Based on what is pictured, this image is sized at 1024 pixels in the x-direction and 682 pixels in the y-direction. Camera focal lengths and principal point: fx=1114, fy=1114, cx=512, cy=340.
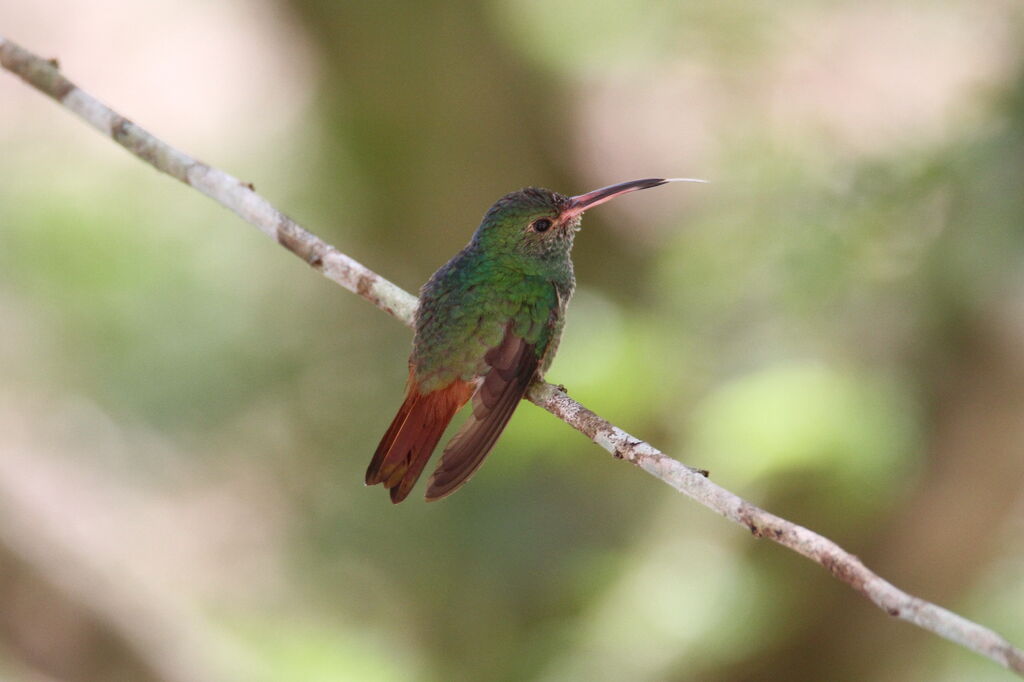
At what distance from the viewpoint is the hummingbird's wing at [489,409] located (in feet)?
9.77

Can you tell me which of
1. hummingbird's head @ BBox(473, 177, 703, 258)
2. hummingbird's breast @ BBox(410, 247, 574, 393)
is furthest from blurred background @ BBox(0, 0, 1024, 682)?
hummingbird's breast @ BBox(410, 247, 574, 393)

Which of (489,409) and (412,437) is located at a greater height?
(489,409)

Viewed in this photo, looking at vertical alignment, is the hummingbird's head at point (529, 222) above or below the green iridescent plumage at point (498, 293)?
above

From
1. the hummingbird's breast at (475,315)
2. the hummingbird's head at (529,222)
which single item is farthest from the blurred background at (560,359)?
the hummingbird's breast at (475,315)

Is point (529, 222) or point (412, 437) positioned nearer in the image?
point (412, 437)

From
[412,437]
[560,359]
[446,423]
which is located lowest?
[412,437]

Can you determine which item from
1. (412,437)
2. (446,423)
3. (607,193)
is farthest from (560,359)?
(412,437)

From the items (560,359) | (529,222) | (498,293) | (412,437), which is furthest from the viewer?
(560,359)

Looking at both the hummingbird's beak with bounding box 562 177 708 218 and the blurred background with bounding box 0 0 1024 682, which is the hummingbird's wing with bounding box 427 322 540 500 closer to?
the hummingbird's beak with bounding box 562 177 708 218

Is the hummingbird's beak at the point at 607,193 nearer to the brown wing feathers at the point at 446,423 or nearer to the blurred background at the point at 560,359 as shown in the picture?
the brown wing feathers at the point at 446,423

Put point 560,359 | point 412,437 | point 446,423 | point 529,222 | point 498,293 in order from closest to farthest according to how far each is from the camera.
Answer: point 412,437
point 446,423
point 498,293
point 529,222
point 560,359

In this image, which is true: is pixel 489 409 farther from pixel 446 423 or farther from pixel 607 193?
pixel 607 193

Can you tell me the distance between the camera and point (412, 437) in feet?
10.5

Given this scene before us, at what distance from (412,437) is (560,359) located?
155 centimetres
